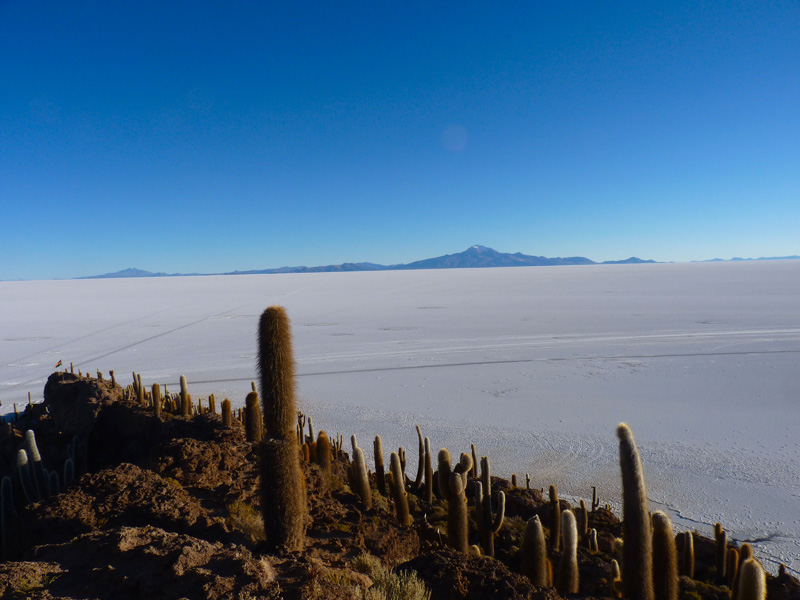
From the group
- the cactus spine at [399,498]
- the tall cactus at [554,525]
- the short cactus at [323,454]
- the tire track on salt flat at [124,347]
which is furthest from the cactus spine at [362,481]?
the tire track on salt flat at [124,347]

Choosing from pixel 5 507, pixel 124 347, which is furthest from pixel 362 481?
pixel 124 347

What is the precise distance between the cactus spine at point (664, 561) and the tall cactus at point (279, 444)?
2.35 metres

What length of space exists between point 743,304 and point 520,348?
18241mm

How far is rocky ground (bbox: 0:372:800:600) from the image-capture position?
102 inches

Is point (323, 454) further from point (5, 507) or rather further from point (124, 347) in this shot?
point (124, 347)

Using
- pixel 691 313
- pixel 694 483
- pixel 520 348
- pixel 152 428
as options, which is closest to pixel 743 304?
pixel 691 313

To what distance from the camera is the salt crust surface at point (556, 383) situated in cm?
628

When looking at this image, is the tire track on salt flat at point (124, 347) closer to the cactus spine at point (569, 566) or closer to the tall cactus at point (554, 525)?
the tall cactus at point (554, 525)

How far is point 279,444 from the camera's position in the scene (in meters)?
3.36

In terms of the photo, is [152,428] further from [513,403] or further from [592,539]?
[513,403]

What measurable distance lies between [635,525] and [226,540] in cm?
281

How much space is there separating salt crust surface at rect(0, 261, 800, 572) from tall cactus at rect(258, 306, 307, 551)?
3953mm

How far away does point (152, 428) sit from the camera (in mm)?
6379

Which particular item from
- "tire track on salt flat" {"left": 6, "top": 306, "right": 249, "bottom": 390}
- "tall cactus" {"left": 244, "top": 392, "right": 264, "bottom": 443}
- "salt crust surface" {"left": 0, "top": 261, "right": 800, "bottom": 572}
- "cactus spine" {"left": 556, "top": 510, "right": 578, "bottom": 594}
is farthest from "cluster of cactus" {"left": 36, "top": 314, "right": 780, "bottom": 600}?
"tire track on salt flat" {"left": 6, "top": 306, "right": 249, "bottom": 390}
